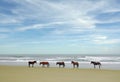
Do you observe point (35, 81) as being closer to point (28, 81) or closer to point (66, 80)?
point (28, 81)

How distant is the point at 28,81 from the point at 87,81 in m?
3.45

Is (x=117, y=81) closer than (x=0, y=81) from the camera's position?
No

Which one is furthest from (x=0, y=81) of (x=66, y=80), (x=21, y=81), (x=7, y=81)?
(x=66, y=80)

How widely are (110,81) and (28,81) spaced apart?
485 centimetres

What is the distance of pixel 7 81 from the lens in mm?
11508

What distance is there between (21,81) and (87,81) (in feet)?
12.6

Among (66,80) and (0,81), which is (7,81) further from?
(66,80)

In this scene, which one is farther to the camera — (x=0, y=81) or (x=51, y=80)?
(x=51, y=80)

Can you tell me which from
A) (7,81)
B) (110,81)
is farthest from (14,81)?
(110,81)

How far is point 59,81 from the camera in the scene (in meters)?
11.9

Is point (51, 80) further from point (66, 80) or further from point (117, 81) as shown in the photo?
point (117, 81)

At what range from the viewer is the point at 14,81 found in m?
11.6

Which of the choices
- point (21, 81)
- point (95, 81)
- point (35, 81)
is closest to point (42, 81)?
point (35, 81)

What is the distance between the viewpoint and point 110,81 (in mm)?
12078
